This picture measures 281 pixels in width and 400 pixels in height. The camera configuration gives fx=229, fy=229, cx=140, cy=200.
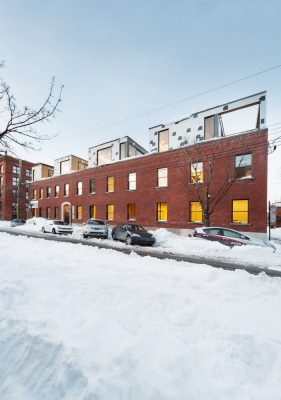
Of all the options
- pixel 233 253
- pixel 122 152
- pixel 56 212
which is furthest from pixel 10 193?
pixel 233 253

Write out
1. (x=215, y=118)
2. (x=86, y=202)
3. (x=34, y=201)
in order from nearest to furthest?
(x=215, y=118) → (x=86, y=202) → (x=34, y=201)

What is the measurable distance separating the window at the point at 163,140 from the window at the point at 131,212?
703 centimetres

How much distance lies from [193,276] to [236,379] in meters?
3.63

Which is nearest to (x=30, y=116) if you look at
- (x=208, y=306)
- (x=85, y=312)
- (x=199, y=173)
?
(x=85, y=312)

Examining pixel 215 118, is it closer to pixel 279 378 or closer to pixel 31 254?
pixel 31 254

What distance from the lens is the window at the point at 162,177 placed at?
23578 mm

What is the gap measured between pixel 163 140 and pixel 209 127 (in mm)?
5119

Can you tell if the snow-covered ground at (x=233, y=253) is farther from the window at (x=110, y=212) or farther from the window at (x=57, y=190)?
the window at (x=57, y=190)

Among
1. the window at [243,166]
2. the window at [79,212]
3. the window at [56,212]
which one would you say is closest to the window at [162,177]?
the window at [243,166]

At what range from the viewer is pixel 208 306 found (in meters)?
4.24

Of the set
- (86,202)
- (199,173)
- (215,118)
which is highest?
(215,118)

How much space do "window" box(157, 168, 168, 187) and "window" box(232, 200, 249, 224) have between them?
7.08 meters

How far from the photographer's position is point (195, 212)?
70.2 feet

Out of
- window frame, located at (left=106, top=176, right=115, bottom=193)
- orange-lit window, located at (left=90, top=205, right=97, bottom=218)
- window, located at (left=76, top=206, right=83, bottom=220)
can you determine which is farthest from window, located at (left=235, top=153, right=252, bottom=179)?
window, located at (left=76, top=206, right=83, bottom=220)
